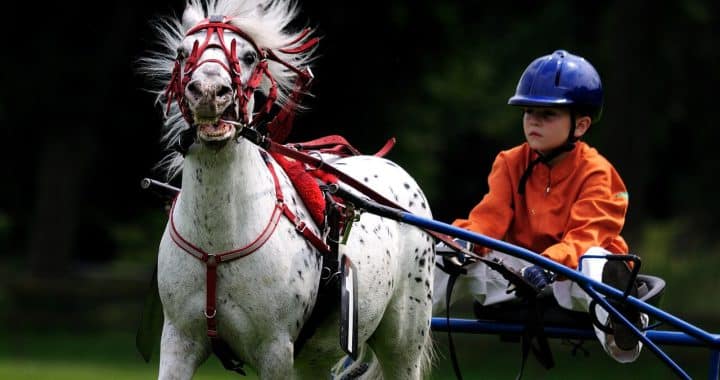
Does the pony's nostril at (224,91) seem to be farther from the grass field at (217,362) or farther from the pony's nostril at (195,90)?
the grass field at (217,362)

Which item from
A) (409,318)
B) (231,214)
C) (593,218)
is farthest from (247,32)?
(593,218)

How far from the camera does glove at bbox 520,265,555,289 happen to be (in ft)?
20.5

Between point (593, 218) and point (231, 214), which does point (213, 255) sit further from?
point (593, 218)

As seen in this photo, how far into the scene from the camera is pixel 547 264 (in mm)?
5719

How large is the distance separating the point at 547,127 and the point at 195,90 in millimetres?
2543

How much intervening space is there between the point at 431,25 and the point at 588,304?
14.2 metres

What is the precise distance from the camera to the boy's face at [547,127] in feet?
22.2

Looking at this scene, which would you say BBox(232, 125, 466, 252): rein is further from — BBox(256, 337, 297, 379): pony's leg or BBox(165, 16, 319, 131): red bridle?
BBox(256, 337, 297, 379): pony's leg

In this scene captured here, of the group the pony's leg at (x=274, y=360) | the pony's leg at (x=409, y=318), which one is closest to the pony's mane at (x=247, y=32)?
the pony's leg at (x=274, y=360)

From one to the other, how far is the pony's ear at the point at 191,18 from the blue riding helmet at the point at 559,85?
1.93 metres

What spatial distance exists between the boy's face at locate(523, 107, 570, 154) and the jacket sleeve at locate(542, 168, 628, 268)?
10.4 inches

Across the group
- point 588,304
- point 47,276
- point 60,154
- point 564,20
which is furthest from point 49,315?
point 588,304

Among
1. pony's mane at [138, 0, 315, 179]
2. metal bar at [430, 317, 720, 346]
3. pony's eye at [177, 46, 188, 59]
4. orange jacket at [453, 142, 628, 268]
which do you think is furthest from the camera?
orange jacket at [453, 142, 628, 268]

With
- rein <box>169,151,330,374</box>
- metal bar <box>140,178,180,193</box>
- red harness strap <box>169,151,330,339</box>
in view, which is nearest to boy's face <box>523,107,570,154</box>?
rein <box>169,151,330,374</box>
